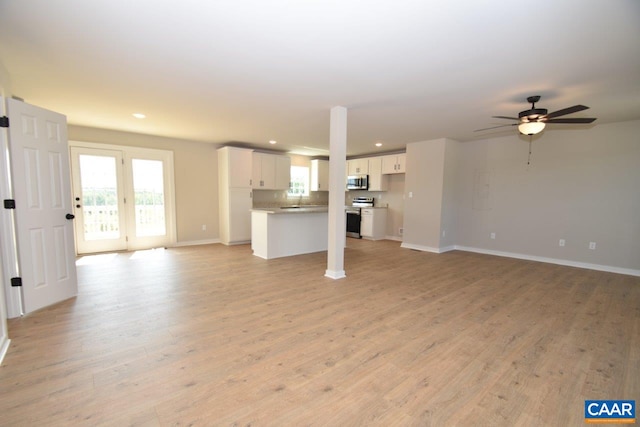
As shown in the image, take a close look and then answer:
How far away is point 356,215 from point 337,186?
12.7 ft

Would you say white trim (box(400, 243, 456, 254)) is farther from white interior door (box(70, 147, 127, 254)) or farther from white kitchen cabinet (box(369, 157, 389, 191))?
white interior door (box(70, 147, 127, 254))

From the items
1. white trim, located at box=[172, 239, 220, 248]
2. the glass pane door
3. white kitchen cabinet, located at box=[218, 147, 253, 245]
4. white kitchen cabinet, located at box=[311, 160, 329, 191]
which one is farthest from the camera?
white kitchen cabinet, located at box=[311, 160, 329, 191]

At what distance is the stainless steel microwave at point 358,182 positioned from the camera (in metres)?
7.54

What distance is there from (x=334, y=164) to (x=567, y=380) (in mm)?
3106

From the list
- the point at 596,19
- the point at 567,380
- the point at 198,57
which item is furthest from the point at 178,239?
the point at 596,19

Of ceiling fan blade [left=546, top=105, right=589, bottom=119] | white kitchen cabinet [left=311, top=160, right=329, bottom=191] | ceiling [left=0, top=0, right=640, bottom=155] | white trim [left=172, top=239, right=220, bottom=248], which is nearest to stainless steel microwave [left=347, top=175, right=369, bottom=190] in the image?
white kitchen cabinet [left=311, top=160, right=329, bottom=191]

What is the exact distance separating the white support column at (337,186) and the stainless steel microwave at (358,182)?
3.78 metres

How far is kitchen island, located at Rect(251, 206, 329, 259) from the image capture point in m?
5.03

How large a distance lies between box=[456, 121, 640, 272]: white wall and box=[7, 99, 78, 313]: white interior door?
681cm

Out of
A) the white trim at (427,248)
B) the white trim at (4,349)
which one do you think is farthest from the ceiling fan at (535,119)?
the white trim at (4,349)

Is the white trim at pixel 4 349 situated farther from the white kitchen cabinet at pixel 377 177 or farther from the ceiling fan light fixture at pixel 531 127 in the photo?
the white kitchen cabinet at pixel 377 177

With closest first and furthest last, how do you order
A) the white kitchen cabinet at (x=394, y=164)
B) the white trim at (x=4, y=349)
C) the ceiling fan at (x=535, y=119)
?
the white trim at (x=4, y=349) < the ceiling fan at (x=535, y=119) < the white kitchen cabinet at (x=394, y=164)

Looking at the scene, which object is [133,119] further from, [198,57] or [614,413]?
[614,413]

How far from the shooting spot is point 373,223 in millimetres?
7262
